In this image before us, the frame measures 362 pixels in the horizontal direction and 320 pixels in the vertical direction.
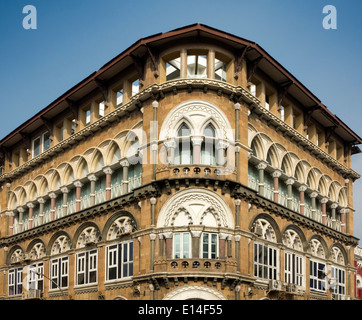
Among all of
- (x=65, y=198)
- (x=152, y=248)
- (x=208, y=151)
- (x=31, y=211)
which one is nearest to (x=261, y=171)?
(x=208, y=151)

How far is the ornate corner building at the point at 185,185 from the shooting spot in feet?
113

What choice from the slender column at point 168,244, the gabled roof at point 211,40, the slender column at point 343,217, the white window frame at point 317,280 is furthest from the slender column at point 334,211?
the slender column at point 168,244

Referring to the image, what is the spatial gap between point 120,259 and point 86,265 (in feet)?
13.4

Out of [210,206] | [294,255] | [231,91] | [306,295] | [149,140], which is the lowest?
[306,295]

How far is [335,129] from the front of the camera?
49594mm

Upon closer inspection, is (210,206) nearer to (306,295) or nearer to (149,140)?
(149,140)

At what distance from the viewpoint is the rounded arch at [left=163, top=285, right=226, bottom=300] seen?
108ft

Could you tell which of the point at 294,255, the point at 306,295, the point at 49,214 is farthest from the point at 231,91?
the point at 49,214

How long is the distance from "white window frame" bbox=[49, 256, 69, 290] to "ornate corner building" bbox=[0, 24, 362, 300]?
5.6 inches

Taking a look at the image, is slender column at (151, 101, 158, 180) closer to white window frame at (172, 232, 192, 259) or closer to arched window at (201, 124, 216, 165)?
arched window at (201, 124, 216, 165)

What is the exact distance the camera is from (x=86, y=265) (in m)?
40.8

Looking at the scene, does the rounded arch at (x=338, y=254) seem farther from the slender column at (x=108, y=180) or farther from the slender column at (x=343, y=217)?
the slender column at (x=108, y=180)

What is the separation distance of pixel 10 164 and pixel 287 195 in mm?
26028

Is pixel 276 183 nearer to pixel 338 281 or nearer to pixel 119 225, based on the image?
pixel 119 225
